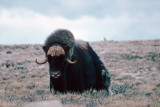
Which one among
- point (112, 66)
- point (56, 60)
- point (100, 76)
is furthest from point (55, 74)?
point (112, 66)

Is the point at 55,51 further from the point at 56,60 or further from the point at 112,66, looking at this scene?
the point at 112,66

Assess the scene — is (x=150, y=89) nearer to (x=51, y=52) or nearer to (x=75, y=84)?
(x=75, y=84)

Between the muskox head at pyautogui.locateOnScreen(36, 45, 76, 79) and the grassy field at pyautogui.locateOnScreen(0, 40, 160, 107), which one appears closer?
the muskox head at pyautogui.locateOnScreen(36, 45, 76, 79)

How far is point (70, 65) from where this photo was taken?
894 cm

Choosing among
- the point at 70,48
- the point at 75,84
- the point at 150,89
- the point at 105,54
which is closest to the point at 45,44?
the point at 70,48

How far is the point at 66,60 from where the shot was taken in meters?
8.56

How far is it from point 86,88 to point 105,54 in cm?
1467

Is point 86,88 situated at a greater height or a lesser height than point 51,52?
lesser

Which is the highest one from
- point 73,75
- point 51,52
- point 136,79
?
point 51,52

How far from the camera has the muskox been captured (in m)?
8.37

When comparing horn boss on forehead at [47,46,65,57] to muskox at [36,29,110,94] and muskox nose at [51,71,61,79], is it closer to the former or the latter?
muskox at [36,29,110,94]

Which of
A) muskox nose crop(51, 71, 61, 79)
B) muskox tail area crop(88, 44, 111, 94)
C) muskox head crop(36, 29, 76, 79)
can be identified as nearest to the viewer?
muskox nose crop(51, 71, 61, 79)

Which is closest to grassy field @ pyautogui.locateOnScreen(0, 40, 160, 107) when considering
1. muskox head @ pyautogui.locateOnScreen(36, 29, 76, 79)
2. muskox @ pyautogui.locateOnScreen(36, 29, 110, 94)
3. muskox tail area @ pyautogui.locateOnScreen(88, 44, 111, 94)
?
muskox tail area @ pyautogui.locateOnScreen(88, 44, 111, 94)

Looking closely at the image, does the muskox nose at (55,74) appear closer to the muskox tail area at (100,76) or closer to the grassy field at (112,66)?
the muskox tail area at (100,76)
